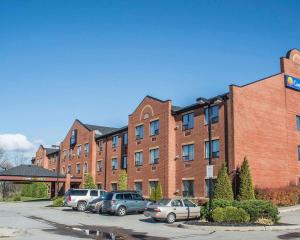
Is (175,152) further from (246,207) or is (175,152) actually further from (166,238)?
(166,238)

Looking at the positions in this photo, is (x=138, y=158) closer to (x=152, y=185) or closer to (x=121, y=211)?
(x=152, y=185)

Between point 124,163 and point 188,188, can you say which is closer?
point 188,188

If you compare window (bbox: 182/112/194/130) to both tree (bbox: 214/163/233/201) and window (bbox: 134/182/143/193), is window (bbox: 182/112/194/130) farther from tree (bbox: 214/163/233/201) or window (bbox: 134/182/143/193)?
window (bbox: 134/182/143/193)

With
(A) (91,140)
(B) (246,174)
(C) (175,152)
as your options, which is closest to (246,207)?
(B) (246,174)

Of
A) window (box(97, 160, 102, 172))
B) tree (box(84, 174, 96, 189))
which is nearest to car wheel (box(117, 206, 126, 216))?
tree (box(84, 174, 96, 189))

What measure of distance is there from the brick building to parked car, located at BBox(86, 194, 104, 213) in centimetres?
806

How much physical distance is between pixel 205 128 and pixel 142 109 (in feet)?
34.5

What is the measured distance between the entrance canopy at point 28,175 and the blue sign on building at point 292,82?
3176 centimetres

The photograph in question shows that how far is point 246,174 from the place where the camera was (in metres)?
31.8

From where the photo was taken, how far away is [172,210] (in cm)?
2431

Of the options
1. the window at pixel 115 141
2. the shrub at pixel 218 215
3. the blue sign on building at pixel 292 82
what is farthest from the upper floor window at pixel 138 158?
the shrub at pixel 218 215

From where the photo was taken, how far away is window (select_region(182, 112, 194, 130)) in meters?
38.4

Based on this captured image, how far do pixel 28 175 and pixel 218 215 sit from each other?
3694cm

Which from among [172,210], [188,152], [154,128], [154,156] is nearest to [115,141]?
[154,128]
